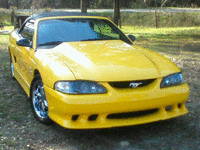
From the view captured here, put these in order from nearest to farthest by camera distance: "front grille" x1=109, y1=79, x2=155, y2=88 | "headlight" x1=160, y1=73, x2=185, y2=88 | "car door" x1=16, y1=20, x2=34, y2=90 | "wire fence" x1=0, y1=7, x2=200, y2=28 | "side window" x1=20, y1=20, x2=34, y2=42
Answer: "front grille" x1=109, y1=79, x2=155, y2=88 → "headlight" x1=160, y1=73, x2=185, y2=88 → "car door" x1=16, y1=20, x2=34, y2=90 → "side window" x1=20, y1=20, x2=34, y2=42 → "wire fence" x1=0, y1=7, x2=200, y2=28

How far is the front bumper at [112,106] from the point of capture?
3.34 metres

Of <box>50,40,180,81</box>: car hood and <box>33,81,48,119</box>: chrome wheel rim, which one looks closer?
<box>50,40,180,81</box>: car hood

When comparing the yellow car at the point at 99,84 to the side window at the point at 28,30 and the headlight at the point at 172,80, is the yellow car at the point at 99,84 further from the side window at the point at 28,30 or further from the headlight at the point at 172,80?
the side window at the point at 28,30

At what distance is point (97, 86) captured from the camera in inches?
135

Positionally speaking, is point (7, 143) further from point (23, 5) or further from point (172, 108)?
point (23, 5)

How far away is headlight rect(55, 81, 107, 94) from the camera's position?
3.39m

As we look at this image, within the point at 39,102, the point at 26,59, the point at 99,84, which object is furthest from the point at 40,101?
the point at 99,84

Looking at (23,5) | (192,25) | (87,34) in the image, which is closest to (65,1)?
(23,5)

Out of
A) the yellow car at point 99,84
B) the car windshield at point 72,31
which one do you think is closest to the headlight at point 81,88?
the yellow car at point 99,84

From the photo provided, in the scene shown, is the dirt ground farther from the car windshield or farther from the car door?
the car windshield

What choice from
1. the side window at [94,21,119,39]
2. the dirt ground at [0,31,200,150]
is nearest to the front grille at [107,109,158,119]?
the dirt ground at [0,31,200,150]

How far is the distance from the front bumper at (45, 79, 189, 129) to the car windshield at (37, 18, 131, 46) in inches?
46.2

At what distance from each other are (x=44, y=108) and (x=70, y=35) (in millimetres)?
1298

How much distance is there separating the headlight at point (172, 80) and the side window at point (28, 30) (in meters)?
2.25
